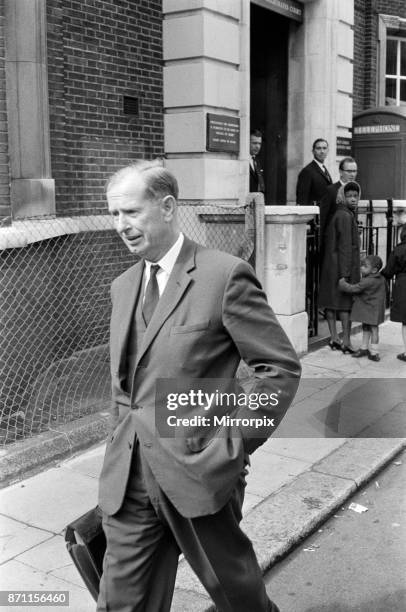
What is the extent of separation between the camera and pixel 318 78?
11867mm

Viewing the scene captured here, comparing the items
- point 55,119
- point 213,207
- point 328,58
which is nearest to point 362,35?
point 328,58

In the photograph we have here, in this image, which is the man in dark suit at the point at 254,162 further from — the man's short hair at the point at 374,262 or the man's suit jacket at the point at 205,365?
the man's suit jacket at the point at 205,365

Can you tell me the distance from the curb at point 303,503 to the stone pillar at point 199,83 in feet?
14.8

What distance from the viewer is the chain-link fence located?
5934 millimetres

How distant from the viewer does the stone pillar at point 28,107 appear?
6.35 meters

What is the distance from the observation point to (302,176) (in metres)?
10.4

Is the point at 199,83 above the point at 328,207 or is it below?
above

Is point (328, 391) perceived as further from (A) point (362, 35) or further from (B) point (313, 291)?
(A) point (362, 35)

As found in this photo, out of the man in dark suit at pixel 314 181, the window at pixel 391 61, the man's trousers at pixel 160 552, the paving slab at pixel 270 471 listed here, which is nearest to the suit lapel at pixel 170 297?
the man's trousers at pixel 160 552

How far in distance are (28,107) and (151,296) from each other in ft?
14.6

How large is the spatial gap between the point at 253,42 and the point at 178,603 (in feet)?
34.3

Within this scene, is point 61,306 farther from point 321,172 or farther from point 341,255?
point 321,172

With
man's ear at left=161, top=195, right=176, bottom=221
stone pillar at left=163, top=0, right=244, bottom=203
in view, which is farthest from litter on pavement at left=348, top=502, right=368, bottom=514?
stone pillar at left=163, top=0, right=244, bottom=203

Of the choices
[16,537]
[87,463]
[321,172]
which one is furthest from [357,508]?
Answer: [321,172]
